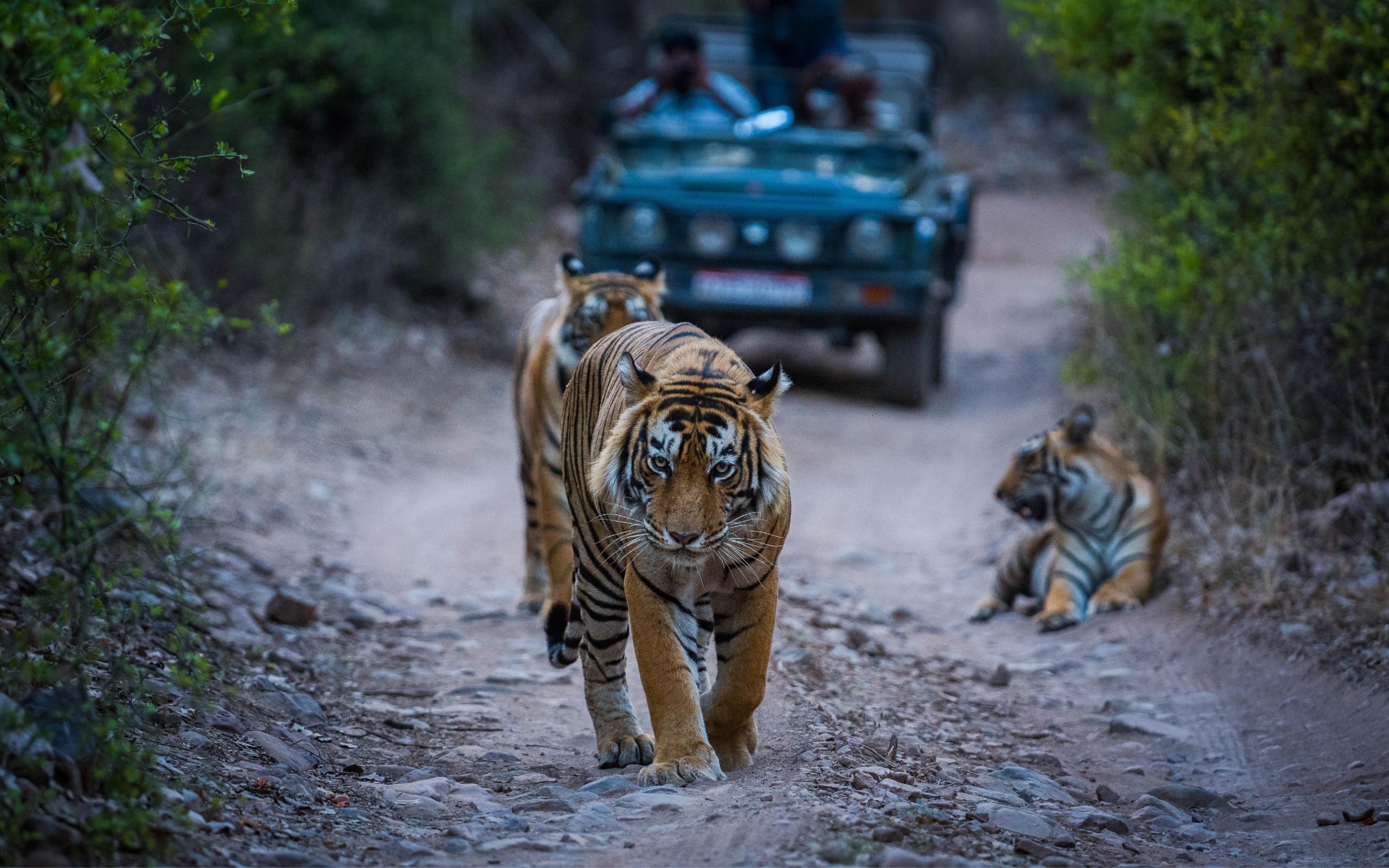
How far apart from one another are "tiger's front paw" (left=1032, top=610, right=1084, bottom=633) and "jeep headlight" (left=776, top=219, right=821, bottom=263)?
16.0ft

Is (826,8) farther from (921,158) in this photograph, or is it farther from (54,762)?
(54,762)

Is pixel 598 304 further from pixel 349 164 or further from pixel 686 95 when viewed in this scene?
pixel 349 164

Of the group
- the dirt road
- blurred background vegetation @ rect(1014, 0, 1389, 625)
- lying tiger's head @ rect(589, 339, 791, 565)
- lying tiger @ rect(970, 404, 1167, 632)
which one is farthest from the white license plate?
lying tiger's head @ rect(589, 339, 791, 565)

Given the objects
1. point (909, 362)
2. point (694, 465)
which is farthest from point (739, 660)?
point (909, 362)

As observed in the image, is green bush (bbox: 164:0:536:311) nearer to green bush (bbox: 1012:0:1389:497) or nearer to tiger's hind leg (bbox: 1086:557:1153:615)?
green bush (bbox: 1012:0:1389:497)

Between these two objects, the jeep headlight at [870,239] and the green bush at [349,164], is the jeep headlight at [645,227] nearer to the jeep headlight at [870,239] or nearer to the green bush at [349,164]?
the jeep headlight at [870,239]

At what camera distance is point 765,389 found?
4.09 metres

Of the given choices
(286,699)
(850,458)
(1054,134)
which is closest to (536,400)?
(286,699)

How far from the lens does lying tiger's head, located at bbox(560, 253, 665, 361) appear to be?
5871mm

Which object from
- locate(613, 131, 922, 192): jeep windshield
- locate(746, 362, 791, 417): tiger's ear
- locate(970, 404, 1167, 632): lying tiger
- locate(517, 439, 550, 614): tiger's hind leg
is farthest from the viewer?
locate(613, 131, 922, 192): jeep windshield

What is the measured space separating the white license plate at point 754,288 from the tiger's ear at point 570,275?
454 cm

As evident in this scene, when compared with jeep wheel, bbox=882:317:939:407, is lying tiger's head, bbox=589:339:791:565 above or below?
above

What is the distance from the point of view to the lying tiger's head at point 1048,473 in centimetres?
698

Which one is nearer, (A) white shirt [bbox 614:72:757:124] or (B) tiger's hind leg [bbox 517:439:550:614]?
(B) tiger's hind leg [bbox 517:439:550:614]
